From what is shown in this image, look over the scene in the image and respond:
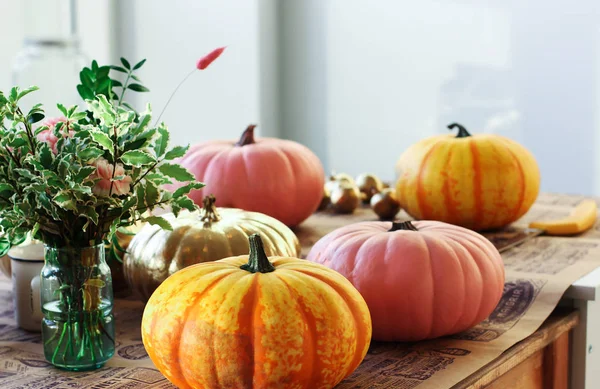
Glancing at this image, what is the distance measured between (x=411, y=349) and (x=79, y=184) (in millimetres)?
442

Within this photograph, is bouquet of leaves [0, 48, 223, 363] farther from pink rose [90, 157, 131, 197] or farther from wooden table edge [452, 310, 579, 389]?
wooden table edge [452, 310, 579, 389]

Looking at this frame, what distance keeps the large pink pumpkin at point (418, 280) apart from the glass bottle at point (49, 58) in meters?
2.50

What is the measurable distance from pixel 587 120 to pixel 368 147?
1010 millimetres

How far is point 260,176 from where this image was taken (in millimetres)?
1565

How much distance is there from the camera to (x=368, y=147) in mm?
3865

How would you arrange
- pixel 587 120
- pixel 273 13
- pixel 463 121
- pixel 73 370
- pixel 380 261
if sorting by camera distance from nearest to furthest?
pixel 73 370 < pixel 380 261 < pixel 587 120 < pixel 463 121 < pixel 273 13

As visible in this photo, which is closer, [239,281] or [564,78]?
[239,281]

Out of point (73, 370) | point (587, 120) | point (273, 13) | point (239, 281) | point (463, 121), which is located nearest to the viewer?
point (239, 281)

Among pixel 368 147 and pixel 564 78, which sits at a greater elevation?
pixel 564 78

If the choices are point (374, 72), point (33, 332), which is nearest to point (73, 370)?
point (33, 332)

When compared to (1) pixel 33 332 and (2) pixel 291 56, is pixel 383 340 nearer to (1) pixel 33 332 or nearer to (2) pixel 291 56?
(1) pixel 33 332

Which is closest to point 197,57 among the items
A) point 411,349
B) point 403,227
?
point 403,227

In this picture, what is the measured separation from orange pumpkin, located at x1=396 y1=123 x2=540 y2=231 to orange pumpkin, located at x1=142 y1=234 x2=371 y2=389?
0.82m

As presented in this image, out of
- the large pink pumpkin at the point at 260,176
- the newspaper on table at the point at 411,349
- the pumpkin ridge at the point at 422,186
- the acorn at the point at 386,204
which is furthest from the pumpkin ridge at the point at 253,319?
the acorn at the point at 386,204
